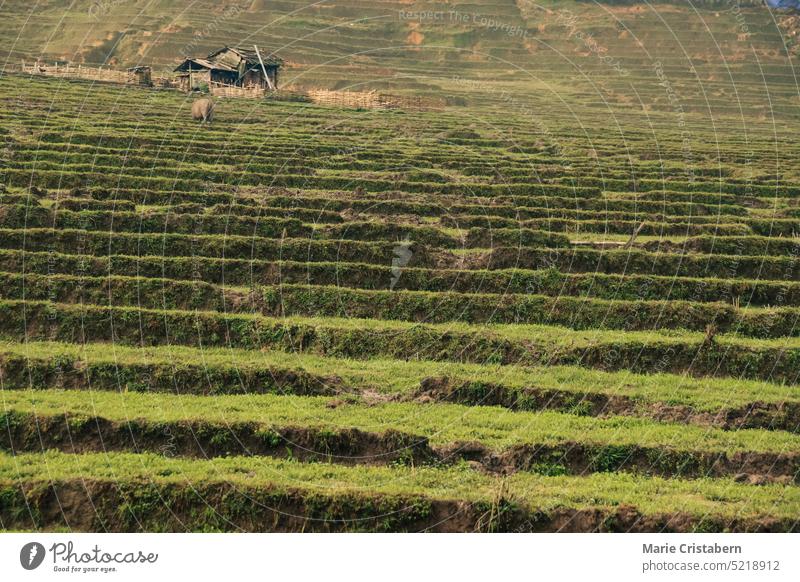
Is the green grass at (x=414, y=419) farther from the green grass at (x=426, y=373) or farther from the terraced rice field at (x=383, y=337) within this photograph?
the green grass at (x=426, y=373)

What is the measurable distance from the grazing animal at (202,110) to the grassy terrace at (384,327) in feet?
4.04

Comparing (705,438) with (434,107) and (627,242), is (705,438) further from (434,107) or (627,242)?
(434,107)

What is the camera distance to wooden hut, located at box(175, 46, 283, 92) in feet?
207

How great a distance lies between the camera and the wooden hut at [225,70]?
63.2m

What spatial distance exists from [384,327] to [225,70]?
4086 cm

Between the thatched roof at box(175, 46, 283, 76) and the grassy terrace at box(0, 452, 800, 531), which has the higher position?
the thatched roof at box(175, 46, 283, 76)

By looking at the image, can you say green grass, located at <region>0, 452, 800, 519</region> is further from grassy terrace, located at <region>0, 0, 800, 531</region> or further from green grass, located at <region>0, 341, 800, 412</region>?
green grass, located at <region>0, 341, 800, 412</region>

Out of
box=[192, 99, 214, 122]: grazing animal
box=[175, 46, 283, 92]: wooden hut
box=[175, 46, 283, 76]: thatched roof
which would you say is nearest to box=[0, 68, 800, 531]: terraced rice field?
box=[192, 99, 214, 122]: grazing animal

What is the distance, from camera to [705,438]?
829 inches

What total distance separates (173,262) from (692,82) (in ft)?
236
